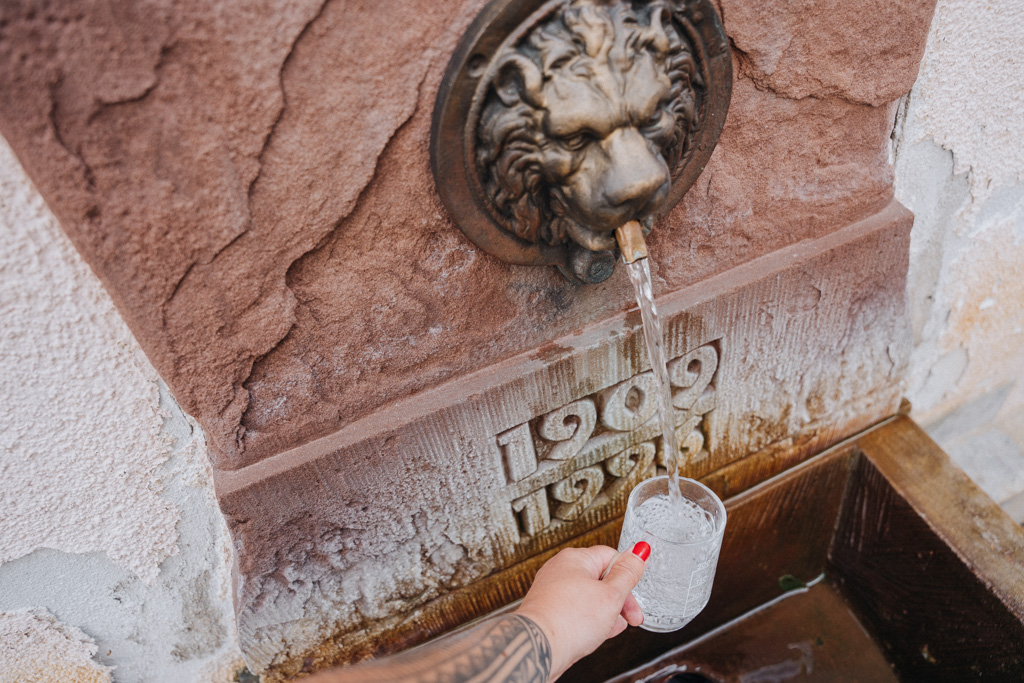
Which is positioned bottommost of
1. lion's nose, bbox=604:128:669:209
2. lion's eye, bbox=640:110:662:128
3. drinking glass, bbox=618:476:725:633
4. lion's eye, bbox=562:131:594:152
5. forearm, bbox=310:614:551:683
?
drinking glass, bbox=618:476:725:633

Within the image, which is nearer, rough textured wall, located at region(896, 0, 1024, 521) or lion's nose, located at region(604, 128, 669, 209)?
lion's nose, located at region(604, 128, 669, 209)

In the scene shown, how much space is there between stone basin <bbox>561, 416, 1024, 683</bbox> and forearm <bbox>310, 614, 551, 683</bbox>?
489mm

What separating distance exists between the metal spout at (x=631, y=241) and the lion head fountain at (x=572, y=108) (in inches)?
0.7

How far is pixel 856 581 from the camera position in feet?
4.59

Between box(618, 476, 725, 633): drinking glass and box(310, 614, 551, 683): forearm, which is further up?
box(310, 614, 551, 683): forearm

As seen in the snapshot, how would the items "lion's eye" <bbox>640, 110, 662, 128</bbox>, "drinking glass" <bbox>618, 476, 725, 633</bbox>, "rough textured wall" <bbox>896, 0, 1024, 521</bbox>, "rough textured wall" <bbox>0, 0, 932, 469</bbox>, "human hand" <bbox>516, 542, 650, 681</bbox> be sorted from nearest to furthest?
1. "rough textured wall" <bbox>0, 0, 932, 469</bbox>
2. "lion's eye" <bbox>640, 110, 662, 128</bbox>
3. "human hand" <bbox>516, 542, 650, 681</bbox>
4. "drinking glass" <bbox>618, 476, 725, 633</bbox>
5. "rough textured wall" <bbox>896, 0, 1024, 521</bbox>

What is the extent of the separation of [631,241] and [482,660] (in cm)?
55

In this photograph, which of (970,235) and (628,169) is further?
(970,235)

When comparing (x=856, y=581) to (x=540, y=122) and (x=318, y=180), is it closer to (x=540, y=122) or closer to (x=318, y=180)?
(x=540, y=122)

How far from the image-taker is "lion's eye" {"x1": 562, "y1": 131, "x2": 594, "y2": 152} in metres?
0.65

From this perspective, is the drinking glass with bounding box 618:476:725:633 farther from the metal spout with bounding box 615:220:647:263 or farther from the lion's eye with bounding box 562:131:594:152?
the lion's eye with bounding box 562:131:594:152

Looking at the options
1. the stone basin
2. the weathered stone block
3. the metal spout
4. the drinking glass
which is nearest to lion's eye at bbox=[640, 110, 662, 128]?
the metal spout

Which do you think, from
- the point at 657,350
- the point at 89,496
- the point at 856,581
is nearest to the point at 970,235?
the point at 856,581

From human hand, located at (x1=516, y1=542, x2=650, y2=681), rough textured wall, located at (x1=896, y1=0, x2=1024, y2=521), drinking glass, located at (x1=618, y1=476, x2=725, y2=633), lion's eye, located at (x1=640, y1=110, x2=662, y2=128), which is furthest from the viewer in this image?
rough textured wall, located at (x1=896, y1=0, x2=1024, y2=521)
